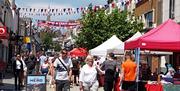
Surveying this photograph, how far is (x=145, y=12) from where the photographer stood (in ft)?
150

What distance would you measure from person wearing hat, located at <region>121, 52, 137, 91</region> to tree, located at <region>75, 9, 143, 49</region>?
1054 inches

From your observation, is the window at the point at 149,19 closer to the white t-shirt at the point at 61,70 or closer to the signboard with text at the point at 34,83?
the signboard with text at the point at 34,83

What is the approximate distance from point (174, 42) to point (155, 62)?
21.8 metres

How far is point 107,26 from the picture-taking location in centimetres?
4516

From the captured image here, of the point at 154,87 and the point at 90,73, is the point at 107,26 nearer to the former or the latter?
the point at 154,87

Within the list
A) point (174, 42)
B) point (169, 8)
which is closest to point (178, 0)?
point (169, 8)

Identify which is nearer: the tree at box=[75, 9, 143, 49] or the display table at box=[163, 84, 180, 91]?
the display table at box=[163, 84, 180, 91]

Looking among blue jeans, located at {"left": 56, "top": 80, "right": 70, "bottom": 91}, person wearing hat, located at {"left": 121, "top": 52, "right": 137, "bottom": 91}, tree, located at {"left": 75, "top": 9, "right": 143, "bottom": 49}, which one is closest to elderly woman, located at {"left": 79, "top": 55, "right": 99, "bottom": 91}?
blue jeans, located at {"left": 56, "top": 80, "right": 70, "bottom": 91}

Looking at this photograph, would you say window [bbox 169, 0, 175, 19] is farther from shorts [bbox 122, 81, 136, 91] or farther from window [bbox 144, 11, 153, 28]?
A: shorts [bbox 122, 81, 136, 91]

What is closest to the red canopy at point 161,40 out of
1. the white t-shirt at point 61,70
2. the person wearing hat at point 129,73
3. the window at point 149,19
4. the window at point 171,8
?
the person wearing hat at point 129,73

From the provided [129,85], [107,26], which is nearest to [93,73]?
[129,85]

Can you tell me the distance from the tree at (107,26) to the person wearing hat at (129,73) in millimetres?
26767

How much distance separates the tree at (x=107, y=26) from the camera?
44456 mm

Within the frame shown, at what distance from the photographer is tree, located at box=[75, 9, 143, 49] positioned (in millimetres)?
44456
